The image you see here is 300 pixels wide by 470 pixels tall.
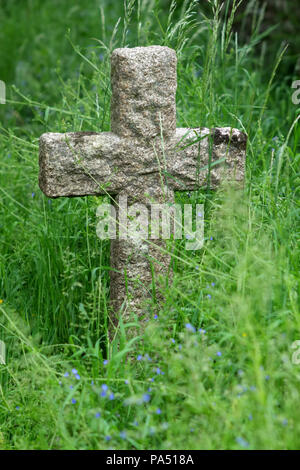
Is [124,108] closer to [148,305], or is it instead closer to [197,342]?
[148,305]

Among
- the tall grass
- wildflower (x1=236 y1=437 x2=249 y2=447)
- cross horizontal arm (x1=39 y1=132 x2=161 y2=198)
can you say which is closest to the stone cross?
cross horizontal arm (x1=39 y1=132 x2=161 y2=198)

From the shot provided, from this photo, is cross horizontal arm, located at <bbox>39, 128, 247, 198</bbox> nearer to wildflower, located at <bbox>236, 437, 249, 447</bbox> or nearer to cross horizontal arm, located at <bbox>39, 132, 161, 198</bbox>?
cross horizontal arm, located at <bbox>39, 132, 161, 198</bbox>

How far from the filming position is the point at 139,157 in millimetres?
2549

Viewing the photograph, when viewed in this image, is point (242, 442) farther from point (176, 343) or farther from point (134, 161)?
point (134, 161)

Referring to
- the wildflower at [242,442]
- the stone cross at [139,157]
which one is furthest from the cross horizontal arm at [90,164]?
the wildflower at [242,442]

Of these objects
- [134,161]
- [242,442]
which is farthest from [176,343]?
[134,161]

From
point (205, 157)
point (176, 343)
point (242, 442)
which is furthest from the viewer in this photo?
point (205, 157)

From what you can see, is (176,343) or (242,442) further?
(176,343)

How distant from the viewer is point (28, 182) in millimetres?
3723

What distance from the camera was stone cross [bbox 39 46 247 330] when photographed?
2.45 metres

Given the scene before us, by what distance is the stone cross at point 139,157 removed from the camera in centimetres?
245

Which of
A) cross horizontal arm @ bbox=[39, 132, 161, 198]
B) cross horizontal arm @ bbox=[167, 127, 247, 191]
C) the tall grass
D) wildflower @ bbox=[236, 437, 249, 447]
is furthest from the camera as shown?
cross horizontal arm @ bbox=[167, 127, 247, 191]

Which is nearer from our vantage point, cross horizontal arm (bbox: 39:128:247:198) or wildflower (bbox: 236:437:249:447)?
wildflower (bbox: 236:437:249:447)
